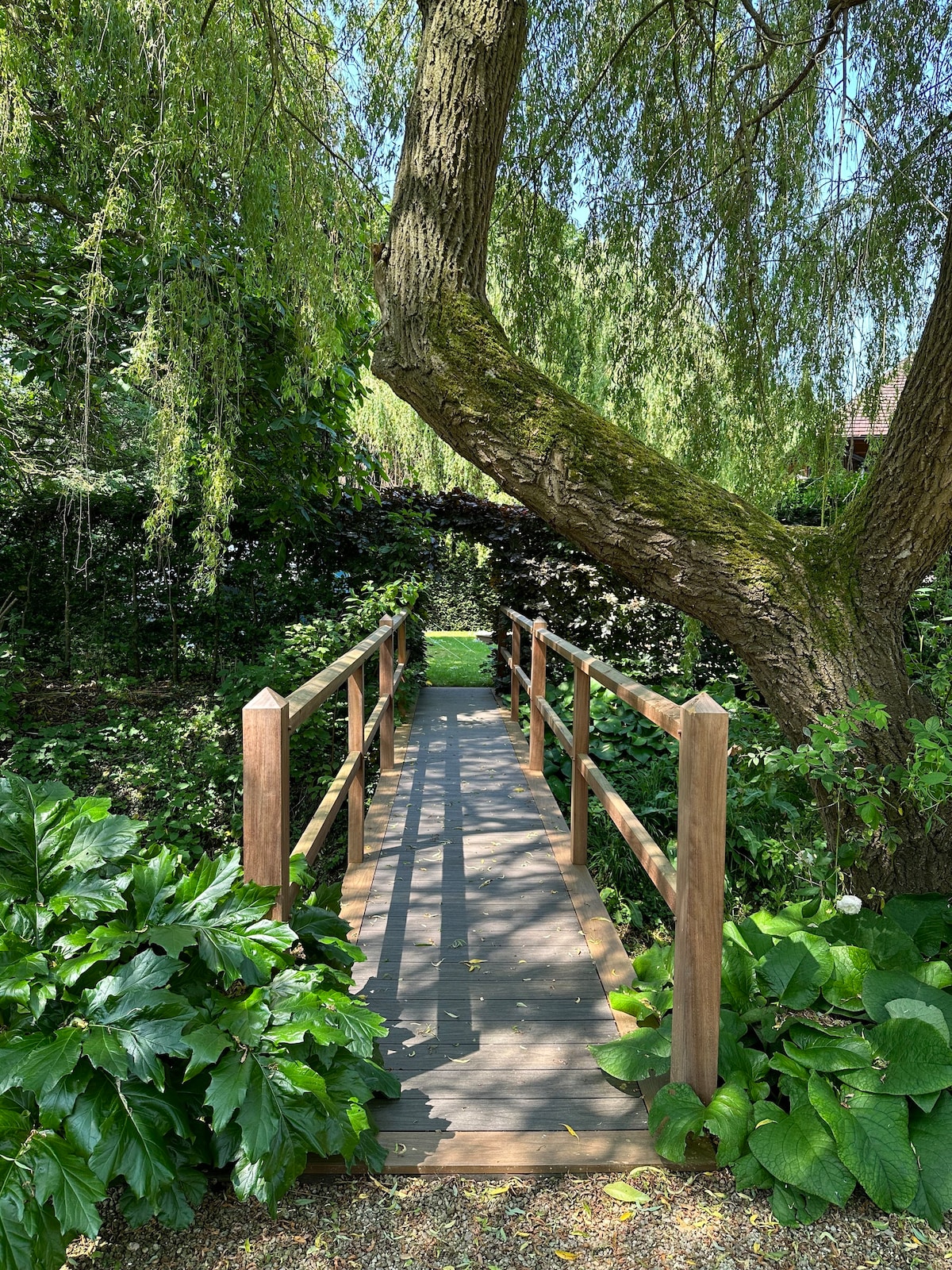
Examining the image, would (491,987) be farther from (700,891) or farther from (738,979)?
(700,891)

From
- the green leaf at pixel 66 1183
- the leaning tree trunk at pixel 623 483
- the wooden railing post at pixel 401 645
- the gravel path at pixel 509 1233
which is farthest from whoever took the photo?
the wooden railing post at pixel 401 645

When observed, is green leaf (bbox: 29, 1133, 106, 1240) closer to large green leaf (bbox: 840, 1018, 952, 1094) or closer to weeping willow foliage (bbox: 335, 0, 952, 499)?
large green leaf (bbox: 840, 1018, 952, 1094)

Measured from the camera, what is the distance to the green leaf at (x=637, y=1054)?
226cm

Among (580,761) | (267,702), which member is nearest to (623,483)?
(580,761)

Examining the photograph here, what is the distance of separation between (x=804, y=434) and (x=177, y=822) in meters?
4.74

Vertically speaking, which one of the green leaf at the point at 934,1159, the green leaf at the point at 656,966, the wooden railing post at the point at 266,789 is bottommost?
the green leaf at the point at 934,1159

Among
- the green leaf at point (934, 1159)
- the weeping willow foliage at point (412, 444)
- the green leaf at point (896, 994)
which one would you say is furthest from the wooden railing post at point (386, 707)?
the weeping willow foliage at point (412, 444)

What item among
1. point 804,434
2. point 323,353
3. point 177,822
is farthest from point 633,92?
point 177,822

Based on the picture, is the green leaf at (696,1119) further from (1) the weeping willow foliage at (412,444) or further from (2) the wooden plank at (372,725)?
(1) the weeping willow foliage at (412,444)

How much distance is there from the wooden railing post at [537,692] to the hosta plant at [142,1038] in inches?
142

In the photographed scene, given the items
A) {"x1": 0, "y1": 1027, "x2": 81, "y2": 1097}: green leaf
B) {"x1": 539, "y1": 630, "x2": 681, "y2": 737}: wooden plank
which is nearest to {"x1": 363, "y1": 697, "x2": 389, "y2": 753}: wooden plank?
{"x1": 539, "y1": 630, "x2": 681, "y2": 737}: wooden plank

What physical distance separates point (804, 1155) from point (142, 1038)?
1.44 m

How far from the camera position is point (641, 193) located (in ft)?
17.9

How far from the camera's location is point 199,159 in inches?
163
